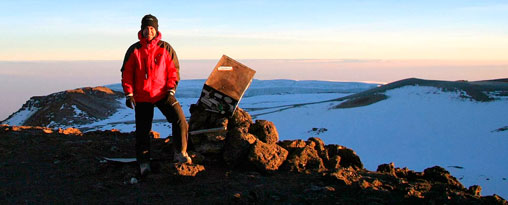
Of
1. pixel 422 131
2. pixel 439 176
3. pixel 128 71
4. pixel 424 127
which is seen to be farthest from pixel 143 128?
pixel 424 127

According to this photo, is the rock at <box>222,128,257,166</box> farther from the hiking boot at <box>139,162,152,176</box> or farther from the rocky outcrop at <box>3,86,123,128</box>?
the rocky outcrop at <box>3,86,123,128</box>

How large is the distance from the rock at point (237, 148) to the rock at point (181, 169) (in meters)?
0.49

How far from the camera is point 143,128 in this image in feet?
17.5

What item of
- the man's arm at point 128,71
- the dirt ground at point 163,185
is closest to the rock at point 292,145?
the dirt ground at point 163,185

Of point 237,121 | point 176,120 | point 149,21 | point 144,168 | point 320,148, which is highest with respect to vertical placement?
point 149,21

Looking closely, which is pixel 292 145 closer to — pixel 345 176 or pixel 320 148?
pixel 320 148

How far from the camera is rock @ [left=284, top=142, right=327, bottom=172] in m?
5.68

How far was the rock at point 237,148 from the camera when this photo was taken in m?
5.72

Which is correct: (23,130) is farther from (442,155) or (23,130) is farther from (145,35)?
(442,155)

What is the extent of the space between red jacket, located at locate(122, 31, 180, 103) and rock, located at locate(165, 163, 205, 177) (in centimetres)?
74

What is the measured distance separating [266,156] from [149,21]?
6.65ft

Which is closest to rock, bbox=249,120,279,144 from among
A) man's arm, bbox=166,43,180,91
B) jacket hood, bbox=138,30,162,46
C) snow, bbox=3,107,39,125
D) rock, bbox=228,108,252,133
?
rock, bbox=228,108,252,133

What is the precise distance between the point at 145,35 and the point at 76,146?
2.53 meters

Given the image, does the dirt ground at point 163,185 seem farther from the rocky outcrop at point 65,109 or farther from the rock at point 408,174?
the rocky outcrop at point 65,109
